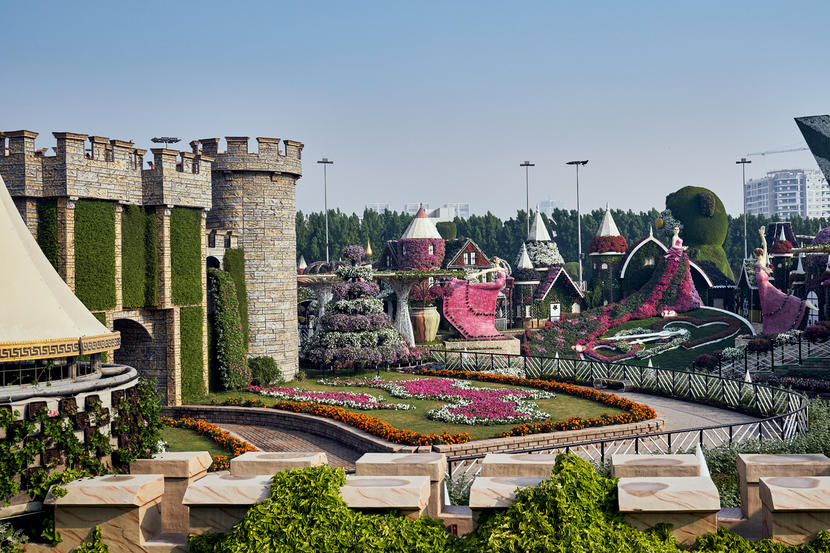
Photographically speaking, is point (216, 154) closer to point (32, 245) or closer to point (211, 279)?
point (211, 279)

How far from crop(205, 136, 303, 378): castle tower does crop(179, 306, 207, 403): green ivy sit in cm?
346

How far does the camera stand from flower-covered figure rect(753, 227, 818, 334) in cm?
4056

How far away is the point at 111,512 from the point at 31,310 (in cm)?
352

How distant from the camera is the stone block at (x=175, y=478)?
794 cm

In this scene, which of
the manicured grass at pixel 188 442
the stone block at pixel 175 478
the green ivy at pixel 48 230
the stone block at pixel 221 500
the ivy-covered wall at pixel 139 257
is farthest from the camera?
the ivy-covered wall at pixel 139 257

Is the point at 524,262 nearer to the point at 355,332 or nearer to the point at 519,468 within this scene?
the point at 355,332

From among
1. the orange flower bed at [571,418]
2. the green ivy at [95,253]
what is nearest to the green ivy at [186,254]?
the green ivy at [95,253]

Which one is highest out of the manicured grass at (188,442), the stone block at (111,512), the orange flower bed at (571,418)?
the stone block at (111,512)

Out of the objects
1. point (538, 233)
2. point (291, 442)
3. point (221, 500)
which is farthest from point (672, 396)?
point (538, 233)

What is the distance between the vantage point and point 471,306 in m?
46.1

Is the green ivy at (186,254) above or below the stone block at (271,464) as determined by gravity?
above

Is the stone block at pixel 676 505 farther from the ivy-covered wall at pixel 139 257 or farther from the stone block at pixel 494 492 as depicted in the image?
the ivy-covered wall at pixel 139 257

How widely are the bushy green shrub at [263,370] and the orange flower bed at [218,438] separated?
4778 mm

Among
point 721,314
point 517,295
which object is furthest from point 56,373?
point 517,295
